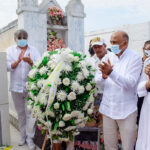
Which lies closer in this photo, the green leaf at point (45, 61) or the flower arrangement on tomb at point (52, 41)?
the green leaf at point (45, 61)

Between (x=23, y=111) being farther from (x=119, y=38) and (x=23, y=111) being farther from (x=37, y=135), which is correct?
(x=119, y=38)

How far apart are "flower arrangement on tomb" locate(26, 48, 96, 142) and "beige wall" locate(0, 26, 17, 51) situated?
9.96 feet

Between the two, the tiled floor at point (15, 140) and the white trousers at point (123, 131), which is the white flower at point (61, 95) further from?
the tiled floor at point (15, 140)

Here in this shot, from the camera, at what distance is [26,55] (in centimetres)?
375

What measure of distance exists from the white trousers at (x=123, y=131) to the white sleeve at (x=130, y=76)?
1.25 ft

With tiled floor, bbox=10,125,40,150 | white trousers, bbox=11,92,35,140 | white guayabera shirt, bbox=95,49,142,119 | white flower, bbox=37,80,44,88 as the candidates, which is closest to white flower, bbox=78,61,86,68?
white guayabera shirt, bbox=95,49,142,119

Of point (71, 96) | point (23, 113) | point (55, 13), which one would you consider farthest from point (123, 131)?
point (55, 13)

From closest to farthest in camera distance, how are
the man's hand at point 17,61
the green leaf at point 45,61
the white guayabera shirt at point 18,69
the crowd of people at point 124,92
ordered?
1. the crowd of people at point 124,92
2. the green leaf at point 45,61
3. the man's hand at point 17,61
4. the white guayabera shirt at point 18,69

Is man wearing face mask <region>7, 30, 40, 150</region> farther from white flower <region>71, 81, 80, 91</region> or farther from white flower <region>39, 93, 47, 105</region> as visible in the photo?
white flower <region>71, 81, 80, 91</region>

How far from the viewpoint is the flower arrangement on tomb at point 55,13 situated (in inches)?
204

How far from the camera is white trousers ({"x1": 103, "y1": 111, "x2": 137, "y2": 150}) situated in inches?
100

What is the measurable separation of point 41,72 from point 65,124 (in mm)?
658

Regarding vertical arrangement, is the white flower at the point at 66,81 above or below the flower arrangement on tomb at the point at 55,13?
below

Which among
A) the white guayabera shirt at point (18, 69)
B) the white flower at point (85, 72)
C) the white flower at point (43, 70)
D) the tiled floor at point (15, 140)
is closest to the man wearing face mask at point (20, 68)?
the white guayabera shirt at point (18, 69)
